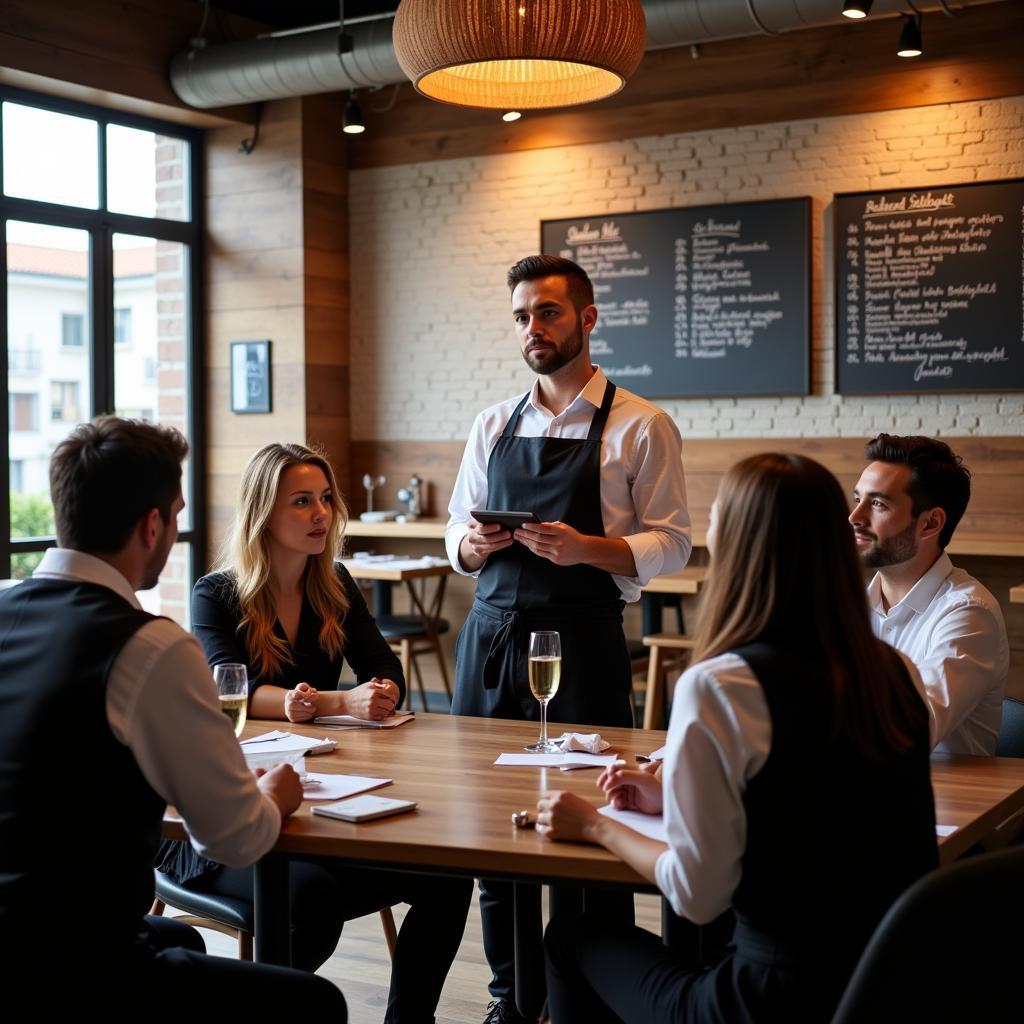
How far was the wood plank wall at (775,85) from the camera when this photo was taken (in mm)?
6246

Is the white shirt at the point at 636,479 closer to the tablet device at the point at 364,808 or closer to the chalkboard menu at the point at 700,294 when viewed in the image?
the tablet device at the point at 364,808

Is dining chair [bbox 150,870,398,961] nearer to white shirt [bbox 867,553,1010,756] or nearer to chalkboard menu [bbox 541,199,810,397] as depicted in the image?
white shirt [bbox 867,553,1010,756]

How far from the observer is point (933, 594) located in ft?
9.07

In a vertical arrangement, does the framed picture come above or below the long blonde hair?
above

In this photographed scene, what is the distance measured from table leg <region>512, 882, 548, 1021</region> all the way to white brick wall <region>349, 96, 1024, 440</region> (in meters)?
4.26

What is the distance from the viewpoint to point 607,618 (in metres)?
3.46

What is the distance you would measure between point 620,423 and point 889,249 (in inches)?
134

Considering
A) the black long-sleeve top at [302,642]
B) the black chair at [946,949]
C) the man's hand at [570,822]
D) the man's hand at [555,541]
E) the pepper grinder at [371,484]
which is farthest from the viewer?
the pepper grinder at [371,484]

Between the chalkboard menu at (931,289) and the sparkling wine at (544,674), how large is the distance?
173 inches

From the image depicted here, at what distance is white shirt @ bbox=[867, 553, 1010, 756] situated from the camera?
255 centimetres

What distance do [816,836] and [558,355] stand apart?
2024 mm

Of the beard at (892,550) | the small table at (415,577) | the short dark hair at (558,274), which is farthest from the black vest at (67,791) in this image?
the small table at (415,577)

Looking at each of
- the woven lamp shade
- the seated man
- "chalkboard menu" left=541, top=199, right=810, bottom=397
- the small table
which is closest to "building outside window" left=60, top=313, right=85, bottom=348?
the small table

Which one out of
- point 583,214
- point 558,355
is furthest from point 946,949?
point 583,214
